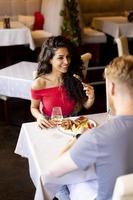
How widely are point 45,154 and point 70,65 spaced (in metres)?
0.81

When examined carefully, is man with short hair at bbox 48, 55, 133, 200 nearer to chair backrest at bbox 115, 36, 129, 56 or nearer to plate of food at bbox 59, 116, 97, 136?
plate of food at bbox 59, 116, 97, 136

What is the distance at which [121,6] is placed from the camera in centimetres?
561

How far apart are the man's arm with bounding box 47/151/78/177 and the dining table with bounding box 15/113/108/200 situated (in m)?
0.05

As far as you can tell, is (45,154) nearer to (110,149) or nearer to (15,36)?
(110,149)

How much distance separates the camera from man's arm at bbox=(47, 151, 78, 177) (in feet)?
3.93

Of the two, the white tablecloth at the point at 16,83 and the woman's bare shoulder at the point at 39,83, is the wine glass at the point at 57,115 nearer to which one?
the woman's bare shoulder at the point at 39,83

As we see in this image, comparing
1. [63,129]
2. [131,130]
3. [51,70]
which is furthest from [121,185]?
[51,70]

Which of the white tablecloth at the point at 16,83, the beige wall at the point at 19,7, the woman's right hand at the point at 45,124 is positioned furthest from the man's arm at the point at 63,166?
the beige wall at the point at 19,7

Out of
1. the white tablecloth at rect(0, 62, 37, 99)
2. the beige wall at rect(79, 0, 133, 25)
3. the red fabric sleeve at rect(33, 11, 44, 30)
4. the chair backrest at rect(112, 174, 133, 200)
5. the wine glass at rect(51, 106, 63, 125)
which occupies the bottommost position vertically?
the white tablecloth at rect(0, 62, 37, 99)

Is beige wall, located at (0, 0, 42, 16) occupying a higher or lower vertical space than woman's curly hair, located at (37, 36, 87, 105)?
higher

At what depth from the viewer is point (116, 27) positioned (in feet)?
14.6

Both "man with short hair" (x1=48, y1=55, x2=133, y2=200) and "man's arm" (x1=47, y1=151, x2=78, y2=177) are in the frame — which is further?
"man's arm" (x1=47, y1=151, x2=78, y2=177)

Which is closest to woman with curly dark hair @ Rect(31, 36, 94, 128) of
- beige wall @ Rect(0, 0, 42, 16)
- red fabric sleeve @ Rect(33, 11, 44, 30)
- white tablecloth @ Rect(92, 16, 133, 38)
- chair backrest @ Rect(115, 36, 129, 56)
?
chair backrest @ Rect(115, 36, 129, 56)

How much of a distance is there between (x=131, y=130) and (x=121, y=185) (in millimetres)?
235
